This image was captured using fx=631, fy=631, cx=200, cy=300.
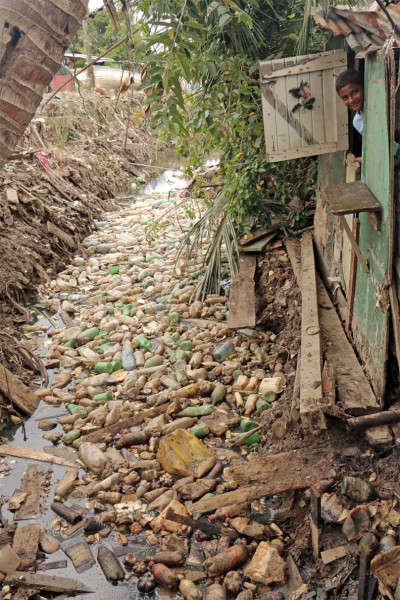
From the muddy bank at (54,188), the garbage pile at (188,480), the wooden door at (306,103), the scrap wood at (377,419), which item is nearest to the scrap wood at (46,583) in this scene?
the garbage pile at (188,480)

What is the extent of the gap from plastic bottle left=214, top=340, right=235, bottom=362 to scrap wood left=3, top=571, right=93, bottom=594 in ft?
9.29

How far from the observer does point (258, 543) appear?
Answer: 12.8 feet

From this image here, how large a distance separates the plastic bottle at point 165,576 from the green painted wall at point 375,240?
1658 mm

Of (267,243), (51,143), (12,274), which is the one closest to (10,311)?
(12,274)

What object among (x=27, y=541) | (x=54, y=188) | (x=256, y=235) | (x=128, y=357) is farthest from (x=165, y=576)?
(x=54, y=188)

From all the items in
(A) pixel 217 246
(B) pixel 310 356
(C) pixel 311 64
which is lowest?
(B) pixel 310 356

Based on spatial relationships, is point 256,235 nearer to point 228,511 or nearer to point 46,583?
point 228,511

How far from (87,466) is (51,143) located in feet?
33.6

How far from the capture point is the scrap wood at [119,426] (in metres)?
5.23

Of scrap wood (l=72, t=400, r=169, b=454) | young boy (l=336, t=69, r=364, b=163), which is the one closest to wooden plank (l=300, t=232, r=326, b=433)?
scrap wood (l=72, t=400, r=169, b=454)

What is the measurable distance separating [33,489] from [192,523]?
1.33 meters

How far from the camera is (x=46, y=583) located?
3773 millimetres

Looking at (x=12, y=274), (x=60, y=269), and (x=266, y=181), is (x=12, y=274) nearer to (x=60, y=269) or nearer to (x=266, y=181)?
(x=60, y=269)

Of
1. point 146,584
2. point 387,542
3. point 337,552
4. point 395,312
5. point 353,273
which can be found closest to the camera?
point 387,542
